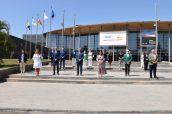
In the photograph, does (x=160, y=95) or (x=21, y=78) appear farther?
(x=21, y=78)

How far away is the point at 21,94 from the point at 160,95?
5.57 metres

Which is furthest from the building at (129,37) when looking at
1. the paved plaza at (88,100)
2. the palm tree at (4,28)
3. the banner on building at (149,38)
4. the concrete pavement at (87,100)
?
the concrete pavement at (87,100)

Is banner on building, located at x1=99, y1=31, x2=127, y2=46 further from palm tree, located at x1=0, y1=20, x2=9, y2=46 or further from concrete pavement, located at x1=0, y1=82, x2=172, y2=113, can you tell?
concrete pavement, located at x1=0, y1=82, x2=172, y2=113

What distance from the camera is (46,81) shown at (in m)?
19.8

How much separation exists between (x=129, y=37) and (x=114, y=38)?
8.18 m

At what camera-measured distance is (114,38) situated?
137 feet

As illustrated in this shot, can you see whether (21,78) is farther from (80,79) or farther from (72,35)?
(72,35)

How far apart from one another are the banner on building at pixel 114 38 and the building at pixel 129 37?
1.34m

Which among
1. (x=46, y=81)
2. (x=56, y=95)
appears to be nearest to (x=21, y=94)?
(x=56, y=95)

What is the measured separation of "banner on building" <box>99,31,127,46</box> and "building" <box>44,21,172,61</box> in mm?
1337

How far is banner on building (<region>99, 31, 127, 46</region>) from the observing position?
1634 inches

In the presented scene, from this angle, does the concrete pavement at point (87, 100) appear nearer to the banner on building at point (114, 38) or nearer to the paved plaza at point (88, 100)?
the paved plaza at point (88, 100)

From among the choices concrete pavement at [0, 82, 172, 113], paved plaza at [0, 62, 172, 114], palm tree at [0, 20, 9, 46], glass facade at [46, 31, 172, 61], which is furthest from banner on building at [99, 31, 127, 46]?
concrete pavement at [0, 82, 172, 113]

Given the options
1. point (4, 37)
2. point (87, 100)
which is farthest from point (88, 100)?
point (4, 37)
